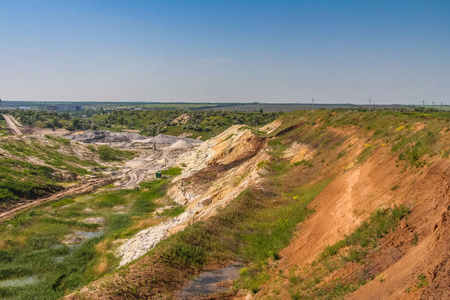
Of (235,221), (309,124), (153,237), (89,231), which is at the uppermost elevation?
(309,124)

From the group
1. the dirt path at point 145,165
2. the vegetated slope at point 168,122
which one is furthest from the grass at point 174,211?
the vegetated slope at point 168,122

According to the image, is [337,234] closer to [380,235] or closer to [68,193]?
[380,235]

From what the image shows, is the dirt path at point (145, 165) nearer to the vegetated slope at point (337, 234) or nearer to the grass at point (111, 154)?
the grass at point (111, 154)

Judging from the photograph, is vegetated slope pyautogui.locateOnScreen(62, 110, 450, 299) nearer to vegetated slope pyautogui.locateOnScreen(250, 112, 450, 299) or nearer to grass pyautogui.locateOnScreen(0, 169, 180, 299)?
vegetated slope pyautogui.locateOnScreen(250, 112, 450, 299)

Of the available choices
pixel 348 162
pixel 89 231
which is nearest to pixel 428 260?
pixel 348 162

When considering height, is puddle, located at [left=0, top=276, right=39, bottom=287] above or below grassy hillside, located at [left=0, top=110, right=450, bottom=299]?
below

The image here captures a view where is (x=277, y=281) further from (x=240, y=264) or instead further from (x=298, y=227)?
(x=298, y=227)

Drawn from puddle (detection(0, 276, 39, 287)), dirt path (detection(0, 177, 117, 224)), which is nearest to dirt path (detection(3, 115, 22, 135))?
dirt path (detection(0, 177, 117, 224))
